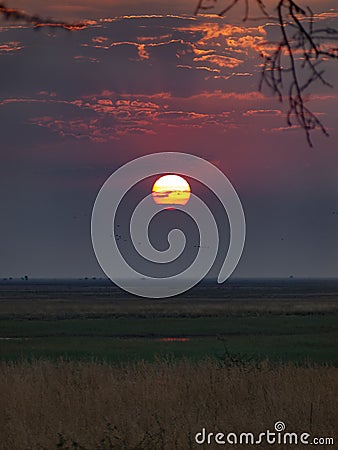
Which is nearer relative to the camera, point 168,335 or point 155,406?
point 155,406

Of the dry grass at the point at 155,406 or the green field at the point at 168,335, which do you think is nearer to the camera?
the dry grass at the point at 155,406

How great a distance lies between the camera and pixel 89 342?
44750 millimetres

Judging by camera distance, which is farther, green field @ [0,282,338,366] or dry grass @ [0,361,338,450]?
green field @ [0,282,338,366]

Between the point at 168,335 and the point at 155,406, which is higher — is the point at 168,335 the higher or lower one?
the lower one

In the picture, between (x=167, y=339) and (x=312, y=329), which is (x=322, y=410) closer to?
(x=167, y=339)

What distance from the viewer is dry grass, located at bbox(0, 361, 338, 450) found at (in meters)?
12.2

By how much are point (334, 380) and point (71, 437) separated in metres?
6.10

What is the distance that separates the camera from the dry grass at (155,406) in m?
12.2

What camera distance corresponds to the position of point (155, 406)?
14.5 meters

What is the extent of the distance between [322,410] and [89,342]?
1255 inches

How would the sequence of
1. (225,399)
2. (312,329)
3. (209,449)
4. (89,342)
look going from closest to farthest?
(209,449) → (225,399) → (89,342) → (312,329)

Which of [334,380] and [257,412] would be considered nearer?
[257,412]

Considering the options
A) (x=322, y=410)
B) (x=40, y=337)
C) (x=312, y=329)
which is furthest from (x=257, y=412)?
(x=312, y=329)

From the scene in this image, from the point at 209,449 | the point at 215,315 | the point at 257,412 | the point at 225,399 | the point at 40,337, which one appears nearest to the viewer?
the point at 209,449
